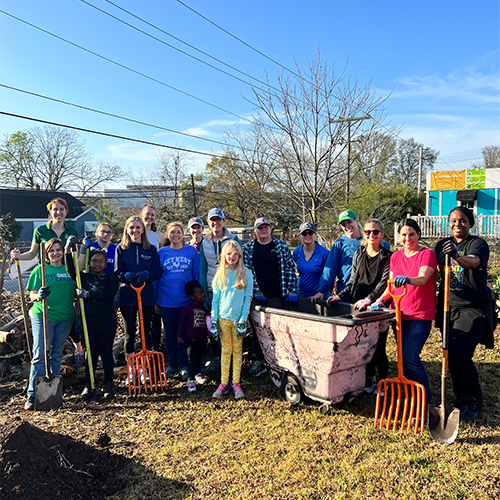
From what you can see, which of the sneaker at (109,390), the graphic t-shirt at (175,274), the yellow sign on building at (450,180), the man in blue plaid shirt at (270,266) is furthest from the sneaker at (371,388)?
the yellow sign on building at (450,180)

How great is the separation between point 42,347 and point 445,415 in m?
4.06

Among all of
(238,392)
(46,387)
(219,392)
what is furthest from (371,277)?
(46,387)

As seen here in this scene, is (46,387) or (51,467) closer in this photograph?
(51,467)

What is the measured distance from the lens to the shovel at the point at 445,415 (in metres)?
3.16

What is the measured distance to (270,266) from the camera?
181 inches

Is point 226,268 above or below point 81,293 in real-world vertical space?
above

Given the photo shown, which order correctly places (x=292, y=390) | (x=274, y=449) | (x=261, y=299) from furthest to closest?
1. (x=261, y=299)
2. (x=292, y=390)
3. (x=274, y=449)

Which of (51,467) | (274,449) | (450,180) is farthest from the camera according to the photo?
(450,180)

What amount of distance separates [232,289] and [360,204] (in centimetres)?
1220

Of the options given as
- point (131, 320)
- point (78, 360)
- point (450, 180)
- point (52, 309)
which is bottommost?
point (78, 360)

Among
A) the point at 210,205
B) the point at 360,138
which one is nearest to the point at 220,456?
the point at 360,138

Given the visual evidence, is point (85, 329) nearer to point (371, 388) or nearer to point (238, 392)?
point (238, 392)

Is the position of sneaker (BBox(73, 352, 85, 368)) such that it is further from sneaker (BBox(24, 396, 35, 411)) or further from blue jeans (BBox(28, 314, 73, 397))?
sneaker (BBox(24, 396, 35, 411))

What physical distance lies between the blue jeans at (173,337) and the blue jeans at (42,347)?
111cm
